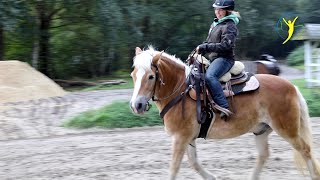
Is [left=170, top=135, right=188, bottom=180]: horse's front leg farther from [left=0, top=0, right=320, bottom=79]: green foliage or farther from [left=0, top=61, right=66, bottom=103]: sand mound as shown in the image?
[left=0, top=0, right=320, bottom=79]: green foliage

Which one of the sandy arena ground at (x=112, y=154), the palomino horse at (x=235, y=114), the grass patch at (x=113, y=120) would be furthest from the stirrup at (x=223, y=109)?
the grass patch at (x=113, y=120)

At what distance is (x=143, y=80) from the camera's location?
18.7 feet

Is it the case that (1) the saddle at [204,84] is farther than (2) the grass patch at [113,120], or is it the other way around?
(2) the grass patch at [113,120]

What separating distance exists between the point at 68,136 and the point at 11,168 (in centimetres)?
314

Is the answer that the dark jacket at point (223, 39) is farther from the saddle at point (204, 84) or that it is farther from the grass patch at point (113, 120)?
the grass patch at point (113, 120)

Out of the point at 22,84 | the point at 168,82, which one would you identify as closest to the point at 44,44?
the point at 22,84

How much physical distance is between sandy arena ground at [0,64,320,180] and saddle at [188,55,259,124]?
1.32 metres

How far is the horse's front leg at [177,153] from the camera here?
5.80 metres

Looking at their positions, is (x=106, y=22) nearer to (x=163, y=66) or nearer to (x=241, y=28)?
(x=241, y=28)

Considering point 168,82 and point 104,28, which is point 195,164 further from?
point 104,28

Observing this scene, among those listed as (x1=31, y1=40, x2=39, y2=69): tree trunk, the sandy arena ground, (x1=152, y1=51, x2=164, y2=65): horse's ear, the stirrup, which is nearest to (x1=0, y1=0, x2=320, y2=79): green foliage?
(x1=31, y1=40, x2=39, y2=69): tree trunk

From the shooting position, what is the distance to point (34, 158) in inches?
340

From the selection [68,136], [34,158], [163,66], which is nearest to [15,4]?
[68,136]

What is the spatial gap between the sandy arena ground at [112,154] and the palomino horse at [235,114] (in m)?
0.81
